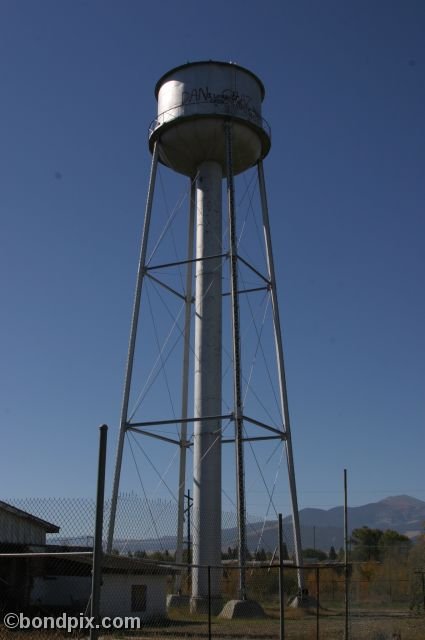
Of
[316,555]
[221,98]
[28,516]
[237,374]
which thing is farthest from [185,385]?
[316,555]

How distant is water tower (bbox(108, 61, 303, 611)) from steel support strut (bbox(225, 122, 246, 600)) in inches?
1.2

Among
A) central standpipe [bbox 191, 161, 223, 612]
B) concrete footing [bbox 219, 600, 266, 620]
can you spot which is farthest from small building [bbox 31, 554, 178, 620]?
concrete footing [bbox 219, 600, 266, 620]

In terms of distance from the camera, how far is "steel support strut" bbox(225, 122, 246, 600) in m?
21.1

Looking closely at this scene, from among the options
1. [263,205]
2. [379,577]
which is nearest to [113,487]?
[263,205]

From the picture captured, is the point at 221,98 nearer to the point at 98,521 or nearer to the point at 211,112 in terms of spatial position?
the point at 211,112

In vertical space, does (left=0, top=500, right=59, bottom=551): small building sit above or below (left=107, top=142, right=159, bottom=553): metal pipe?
below

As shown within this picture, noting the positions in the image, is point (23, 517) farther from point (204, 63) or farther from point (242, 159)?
point (204, 63)

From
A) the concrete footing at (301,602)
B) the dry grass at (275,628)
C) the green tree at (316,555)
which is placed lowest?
the dry grass at (275,628)

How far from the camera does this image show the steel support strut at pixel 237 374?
21078 millimetres

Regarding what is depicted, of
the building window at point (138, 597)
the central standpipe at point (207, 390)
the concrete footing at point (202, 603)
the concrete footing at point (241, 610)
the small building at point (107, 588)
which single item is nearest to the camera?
the concrete footing at point (241, 610)

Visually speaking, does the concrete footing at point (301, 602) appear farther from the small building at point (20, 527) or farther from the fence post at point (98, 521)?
the fence post at point (98, 521)

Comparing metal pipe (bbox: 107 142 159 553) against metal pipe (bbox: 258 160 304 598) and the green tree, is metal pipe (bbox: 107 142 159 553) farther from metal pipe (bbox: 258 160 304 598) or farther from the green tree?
the green tree

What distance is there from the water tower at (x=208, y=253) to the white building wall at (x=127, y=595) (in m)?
0.96

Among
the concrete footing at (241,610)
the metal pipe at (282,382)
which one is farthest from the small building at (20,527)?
the metal pipe at (282,382)
